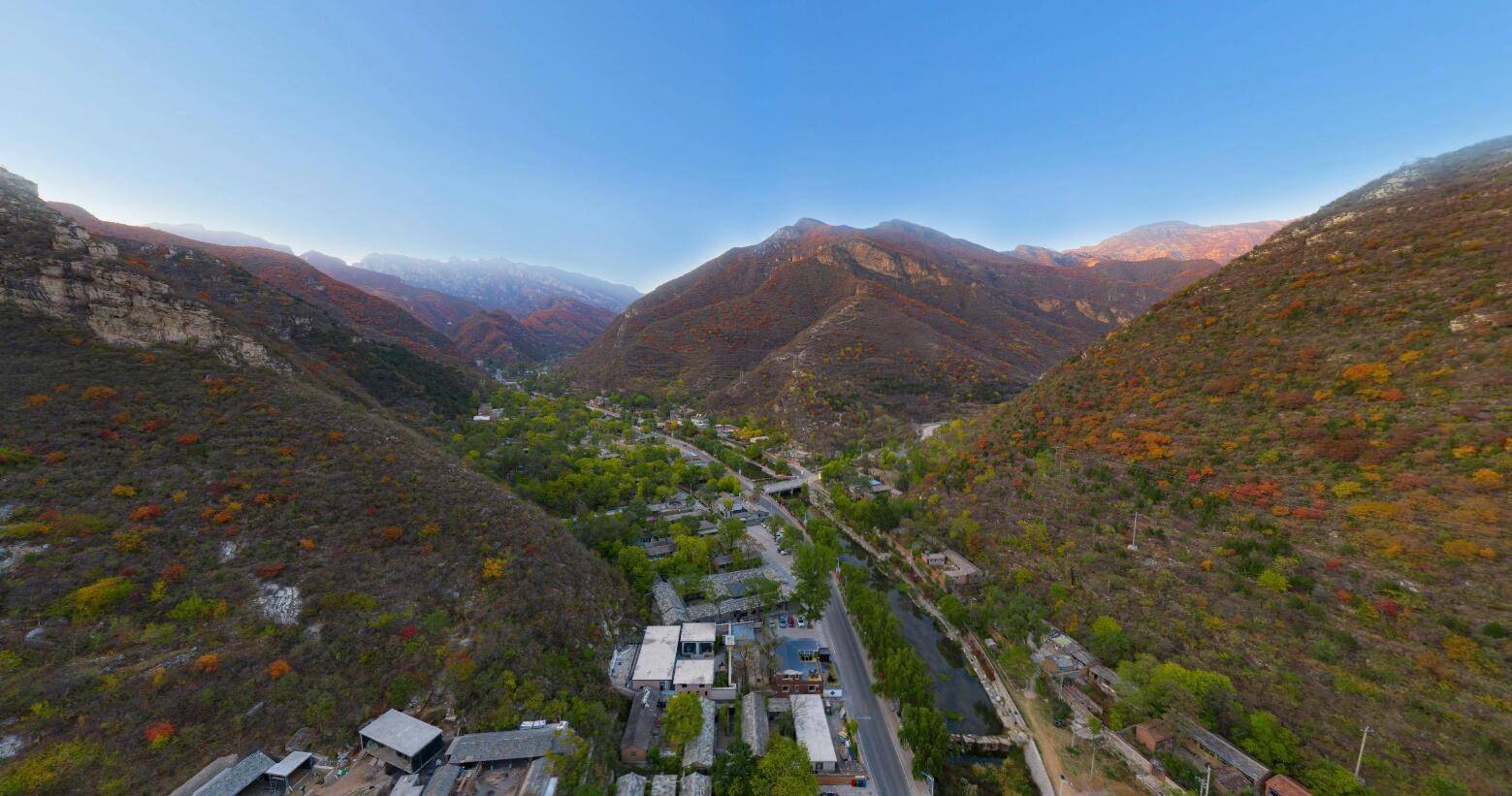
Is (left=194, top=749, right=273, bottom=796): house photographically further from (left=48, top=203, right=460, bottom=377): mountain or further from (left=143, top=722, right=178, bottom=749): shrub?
(left=48, top=203, right=460, bottom=377): mountain

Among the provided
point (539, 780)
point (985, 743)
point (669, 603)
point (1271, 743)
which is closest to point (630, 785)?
point (539, 780)

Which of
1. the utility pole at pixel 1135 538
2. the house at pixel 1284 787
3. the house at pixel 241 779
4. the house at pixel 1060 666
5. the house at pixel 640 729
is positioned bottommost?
the house at pixel 640 729

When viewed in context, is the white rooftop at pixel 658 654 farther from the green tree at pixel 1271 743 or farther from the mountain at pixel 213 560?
the green tree at pixel 1271 743

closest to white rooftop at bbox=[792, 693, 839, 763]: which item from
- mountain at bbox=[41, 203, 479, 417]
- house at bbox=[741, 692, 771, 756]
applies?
house at bbox=[741, 692, 771, 756]

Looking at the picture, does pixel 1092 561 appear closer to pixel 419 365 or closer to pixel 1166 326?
pixel 1166 326

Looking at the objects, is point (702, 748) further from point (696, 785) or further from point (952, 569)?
point (952, 569)

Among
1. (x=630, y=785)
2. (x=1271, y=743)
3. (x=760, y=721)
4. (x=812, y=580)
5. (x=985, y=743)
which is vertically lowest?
(x=985, y=743)

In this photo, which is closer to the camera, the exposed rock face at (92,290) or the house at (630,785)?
the house at (630,785)

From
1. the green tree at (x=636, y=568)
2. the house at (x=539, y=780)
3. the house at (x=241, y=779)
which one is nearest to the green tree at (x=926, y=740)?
the house at (x=539, y=780)

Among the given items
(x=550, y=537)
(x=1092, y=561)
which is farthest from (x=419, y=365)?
(x=1092, y=561)
